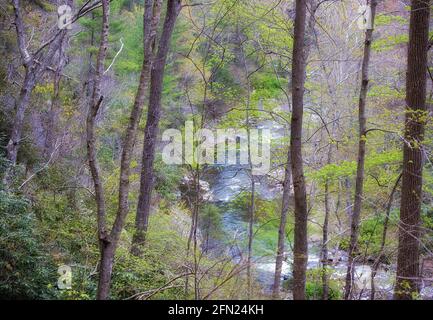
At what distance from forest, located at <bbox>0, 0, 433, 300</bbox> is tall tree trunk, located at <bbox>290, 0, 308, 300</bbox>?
0.8 inches

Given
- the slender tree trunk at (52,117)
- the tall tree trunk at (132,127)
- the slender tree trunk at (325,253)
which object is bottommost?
the slender tree trunk at (325,253)

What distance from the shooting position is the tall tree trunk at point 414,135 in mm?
6461

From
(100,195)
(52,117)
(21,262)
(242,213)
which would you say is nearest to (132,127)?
(100,195)

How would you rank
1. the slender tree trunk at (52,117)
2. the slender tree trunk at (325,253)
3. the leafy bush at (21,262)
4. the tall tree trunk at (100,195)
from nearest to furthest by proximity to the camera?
the tall tree trunk at (100,195) → the leafy bush at (21,262) → the slender tree trunk at (325,253) → the slender tree trunk at (52,117)

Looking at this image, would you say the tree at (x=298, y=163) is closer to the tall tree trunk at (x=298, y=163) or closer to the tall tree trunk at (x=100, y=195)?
the tall tree trunk at (x=298, y=163)

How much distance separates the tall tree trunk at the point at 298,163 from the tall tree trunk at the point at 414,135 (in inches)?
63.4

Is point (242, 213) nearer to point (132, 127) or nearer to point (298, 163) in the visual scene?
point (298, 163)

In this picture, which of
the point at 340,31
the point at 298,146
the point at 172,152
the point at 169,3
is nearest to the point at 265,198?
the point at 172,152

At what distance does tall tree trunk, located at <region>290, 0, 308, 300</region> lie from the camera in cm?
581

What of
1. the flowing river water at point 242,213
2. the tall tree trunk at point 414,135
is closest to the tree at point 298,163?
the tall tree trunk at point 414,135

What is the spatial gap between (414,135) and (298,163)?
7.32ft

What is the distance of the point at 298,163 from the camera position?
5.80 m

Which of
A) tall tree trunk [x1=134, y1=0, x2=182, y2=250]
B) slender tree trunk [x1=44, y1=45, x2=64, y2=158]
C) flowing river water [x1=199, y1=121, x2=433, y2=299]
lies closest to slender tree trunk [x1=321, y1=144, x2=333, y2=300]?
flowing river water [x1=199, y1=121, x2=433, y2=299]
